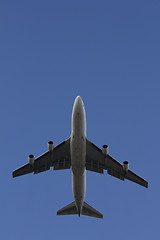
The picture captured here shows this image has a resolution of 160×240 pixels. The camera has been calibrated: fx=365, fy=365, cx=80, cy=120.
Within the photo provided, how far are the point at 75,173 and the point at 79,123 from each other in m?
7.17

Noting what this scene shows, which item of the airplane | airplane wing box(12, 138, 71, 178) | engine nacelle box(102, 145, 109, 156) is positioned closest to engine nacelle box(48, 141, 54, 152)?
the airplane

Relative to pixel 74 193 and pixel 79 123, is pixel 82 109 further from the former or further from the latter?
pixel 74 193

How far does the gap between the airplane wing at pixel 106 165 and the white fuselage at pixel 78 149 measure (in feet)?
11.9

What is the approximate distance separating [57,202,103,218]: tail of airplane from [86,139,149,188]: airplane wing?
5214 millimetres

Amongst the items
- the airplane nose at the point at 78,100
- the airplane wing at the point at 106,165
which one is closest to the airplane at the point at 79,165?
the airplane wing at the point at 106,165

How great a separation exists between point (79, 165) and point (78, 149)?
2759mm

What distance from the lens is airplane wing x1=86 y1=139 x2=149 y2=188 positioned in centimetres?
4594

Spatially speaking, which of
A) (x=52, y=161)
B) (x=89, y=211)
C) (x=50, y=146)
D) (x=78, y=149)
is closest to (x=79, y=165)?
(x=78, y=149)

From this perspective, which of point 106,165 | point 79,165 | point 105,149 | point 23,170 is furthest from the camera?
point 106,165

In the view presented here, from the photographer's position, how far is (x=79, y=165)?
42625 mm

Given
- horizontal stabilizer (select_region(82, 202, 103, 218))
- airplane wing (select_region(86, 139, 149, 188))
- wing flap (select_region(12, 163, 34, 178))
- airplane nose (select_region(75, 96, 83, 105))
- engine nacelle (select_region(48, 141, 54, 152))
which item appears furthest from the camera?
horizontal stabilizer (select_region(82, 202, 103, 218))

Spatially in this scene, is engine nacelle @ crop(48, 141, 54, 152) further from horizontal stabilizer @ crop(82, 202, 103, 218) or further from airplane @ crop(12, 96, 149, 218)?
horizontal stabilizer @ crop(82, 202, 103, 218)

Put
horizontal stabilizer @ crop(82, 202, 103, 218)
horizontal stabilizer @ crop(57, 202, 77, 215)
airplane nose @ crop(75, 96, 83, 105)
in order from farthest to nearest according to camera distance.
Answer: horizontal stabilizer @ crop(82, 202, 103, 218), horizontal stabilizer @ crop(57, 202, 77, 215), airplane nose @ crop(75, 96, 83, 105)

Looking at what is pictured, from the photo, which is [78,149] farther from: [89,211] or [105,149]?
[89,211]
